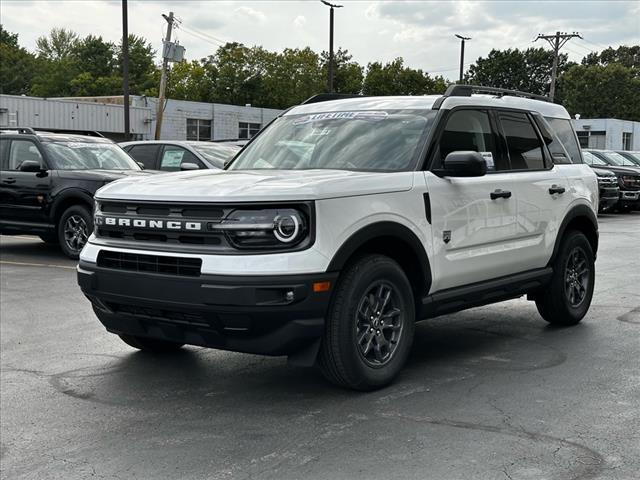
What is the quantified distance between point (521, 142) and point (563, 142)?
862 millimetres

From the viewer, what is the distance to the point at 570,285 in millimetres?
7195

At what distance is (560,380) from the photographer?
542 centimetres

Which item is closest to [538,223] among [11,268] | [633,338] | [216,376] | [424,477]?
[633,338]

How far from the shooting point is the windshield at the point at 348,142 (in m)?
5.64

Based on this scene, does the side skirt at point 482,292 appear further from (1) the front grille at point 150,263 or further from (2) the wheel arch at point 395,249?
(1) the front grille at point 150,263


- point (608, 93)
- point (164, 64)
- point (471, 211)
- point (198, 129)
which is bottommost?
point (471, 211)

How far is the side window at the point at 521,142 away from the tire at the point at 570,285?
79cm

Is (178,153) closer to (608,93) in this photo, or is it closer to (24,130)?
(24,130)

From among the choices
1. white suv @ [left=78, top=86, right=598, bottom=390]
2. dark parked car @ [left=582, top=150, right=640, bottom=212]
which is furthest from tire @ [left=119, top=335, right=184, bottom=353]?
dark parked car @ [left=582, top=150, right=640, bottom=212]

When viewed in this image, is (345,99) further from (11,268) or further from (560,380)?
(11,268)

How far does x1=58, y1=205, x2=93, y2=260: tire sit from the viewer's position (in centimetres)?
1201

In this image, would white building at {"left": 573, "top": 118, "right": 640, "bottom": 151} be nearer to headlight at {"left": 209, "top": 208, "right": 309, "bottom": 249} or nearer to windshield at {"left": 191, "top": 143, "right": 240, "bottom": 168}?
windshield at {"left": 191, "top": 143, "right": 240, "bottom": 168}

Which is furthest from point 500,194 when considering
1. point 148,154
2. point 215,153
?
point 148,154

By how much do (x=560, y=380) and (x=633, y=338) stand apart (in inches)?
63.5
